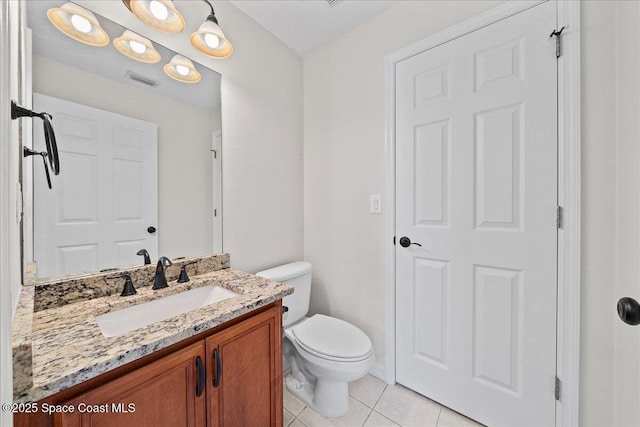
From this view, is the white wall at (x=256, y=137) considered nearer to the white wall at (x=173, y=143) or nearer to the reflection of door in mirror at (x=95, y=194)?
the white wall at (x=173, y=143)

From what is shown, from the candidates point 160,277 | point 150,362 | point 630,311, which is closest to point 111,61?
point 160,277

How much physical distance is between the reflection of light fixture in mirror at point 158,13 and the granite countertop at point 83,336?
1.15 meters

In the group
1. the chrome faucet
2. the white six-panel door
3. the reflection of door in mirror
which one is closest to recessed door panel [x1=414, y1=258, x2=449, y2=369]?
the white six-panel door

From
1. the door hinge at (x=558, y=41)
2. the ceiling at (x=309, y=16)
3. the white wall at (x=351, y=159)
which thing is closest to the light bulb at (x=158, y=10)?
the ceiling at (x=309, y=16)

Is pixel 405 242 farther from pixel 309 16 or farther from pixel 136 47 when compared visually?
pixel 136 47

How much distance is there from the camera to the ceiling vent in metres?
1.12

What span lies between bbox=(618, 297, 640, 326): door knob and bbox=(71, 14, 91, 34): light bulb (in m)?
2.02

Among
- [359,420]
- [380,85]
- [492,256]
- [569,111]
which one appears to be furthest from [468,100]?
[359,420]

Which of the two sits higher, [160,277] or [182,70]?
[182,70]

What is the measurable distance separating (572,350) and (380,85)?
1.64 m

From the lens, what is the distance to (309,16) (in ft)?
5.24

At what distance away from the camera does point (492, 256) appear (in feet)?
4.07

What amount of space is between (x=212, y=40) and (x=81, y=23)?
0.50 meters

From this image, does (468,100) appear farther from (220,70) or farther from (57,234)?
(57,234)
